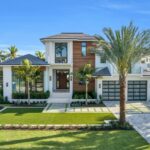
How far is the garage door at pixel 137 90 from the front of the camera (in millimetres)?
31569

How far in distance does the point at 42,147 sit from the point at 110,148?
10.7 ft

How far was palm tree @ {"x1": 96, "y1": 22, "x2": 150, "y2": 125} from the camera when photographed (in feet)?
58.5

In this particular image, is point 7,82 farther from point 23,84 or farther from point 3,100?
point 3,100

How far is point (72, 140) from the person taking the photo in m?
14.8

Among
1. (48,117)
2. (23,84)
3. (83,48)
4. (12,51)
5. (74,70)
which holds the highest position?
(12,51)

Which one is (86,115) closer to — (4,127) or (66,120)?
(66,120)

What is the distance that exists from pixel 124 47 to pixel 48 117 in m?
8.18

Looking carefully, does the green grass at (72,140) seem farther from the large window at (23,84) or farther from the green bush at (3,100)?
the large window at (23,84)

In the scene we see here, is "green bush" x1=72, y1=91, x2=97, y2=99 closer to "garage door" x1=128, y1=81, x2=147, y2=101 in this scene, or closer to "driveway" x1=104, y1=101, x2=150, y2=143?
"driveway" x1=104, y1=101, x2=150, y2=143

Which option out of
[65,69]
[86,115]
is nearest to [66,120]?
[86,115]

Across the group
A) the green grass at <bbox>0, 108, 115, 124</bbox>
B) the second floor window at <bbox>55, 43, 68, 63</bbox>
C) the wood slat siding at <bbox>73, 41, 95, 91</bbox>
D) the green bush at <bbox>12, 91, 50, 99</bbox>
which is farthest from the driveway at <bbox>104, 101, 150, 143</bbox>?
the second floor window at <bbox>55, 43, 68, 63</bbox>

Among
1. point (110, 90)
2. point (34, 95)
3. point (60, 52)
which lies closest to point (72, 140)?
point (34, 95)

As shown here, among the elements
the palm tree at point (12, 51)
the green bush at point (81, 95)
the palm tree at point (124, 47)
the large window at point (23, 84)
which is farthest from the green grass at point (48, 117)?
the palm tree at point (12, 51)

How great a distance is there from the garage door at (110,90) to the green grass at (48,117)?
893 cm
